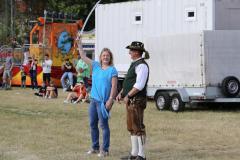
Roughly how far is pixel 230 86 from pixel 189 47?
1.60 metres

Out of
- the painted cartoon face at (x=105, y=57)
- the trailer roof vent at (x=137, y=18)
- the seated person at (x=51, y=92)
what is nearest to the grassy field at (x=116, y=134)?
the painted cartoon face at (x=105, y=57)

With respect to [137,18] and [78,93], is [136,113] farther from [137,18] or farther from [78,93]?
[137,18]

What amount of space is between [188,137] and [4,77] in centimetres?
1707

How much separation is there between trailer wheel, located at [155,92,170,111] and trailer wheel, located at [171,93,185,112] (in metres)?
0.16

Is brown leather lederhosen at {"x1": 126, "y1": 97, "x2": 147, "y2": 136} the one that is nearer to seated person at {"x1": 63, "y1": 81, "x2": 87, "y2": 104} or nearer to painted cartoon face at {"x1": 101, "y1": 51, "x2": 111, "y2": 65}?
painted cartoon face at {"x1": 101, "y1": 51, "x2": 111, "y2": 65}

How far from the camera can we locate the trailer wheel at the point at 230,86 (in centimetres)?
1706

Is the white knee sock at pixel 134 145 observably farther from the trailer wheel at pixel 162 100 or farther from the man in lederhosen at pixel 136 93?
the trailer wheel at pixel 162 100

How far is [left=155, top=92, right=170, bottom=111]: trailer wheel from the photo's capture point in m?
17.9

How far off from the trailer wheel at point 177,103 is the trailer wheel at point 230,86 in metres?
1.25

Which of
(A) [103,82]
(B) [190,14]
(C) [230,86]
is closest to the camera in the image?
(A) [103,82]

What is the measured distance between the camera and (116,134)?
1273 cm

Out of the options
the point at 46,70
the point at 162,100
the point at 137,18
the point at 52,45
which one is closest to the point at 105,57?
the point at 162,100

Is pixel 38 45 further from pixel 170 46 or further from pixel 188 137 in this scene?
pixel 188 137

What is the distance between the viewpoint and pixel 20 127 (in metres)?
13.7
